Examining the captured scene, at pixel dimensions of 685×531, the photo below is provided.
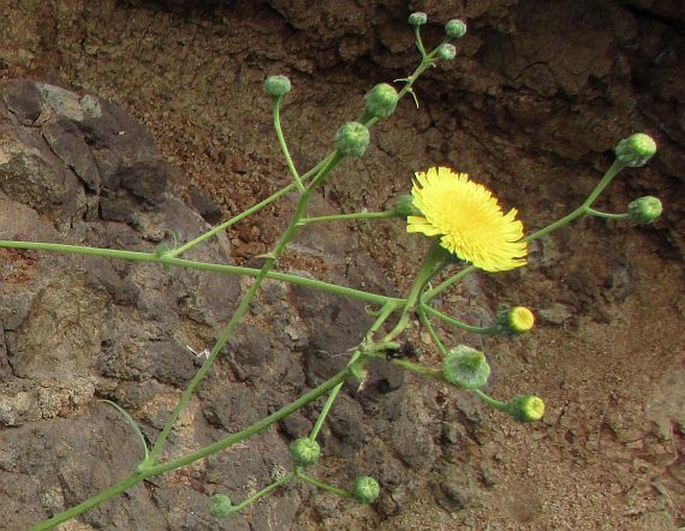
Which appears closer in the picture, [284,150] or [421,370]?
[421,370]

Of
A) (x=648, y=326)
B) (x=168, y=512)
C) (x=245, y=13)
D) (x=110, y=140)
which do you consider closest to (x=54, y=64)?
(x=110, y=140)

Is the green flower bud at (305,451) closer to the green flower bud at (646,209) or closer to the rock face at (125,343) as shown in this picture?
the rock face at (125,343)

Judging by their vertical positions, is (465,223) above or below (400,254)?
above

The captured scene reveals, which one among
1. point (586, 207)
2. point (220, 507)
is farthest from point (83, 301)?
point (586, 207)

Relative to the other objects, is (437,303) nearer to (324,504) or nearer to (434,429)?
(434,429)

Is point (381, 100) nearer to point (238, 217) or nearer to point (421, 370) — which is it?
point (238, 217)

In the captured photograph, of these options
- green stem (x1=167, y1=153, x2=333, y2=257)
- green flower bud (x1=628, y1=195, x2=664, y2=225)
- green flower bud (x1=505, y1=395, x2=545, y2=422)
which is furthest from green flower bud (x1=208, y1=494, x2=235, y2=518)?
green flower bud (x1=628, y1=195, x2=664, y2=225)

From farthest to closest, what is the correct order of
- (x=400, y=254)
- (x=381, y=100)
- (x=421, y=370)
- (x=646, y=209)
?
1. (x=400, y=254)
2. (x=646, y=209)
3. (x=381, y=100)
4. (x=421, y=370)
